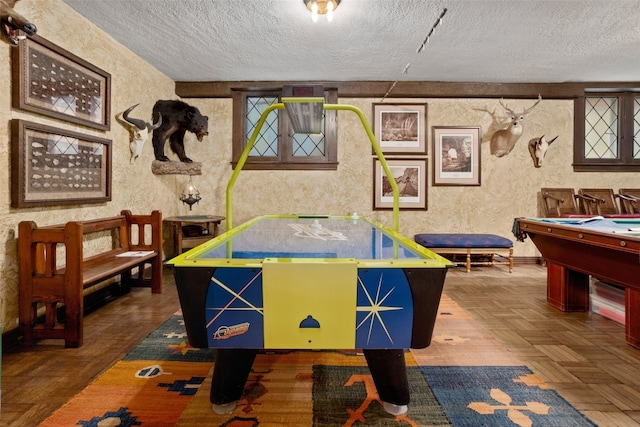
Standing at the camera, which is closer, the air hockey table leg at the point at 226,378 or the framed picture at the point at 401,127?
the air hockey table leg at the point at 226,378

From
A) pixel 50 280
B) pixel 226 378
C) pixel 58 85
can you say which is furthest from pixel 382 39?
pixel 50 280

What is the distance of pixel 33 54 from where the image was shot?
8.93 ft

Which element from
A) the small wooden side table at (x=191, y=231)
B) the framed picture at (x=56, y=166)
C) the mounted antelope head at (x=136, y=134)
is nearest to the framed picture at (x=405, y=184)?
the small wooden side table at (x=191, y=231)

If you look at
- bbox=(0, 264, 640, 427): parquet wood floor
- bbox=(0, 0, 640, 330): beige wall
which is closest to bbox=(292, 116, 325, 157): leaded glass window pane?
bbox=(0, 0, 640, 330): beige wall

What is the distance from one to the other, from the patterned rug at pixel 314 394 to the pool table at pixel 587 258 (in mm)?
1049

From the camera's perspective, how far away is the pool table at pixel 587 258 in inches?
97.1

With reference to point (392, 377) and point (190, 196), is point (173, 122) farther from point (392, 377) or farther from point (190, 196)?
point (392, 377)

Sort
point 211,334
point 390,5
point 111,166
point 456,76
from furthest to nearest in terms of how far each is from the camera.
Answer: point 456,76 < point 111,166 < point 390,5 < point 211,334

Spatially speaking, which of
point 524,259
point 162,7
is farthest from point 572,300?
point 162,7

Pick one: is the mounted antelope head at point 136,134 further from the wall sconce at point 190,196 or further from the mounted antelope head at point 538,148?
the mounted antelope head at point 538,148

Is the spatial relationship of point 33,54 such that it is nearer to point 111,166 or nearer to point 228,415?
point 111,166

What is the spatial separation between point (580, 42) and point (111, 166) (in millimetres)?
5344

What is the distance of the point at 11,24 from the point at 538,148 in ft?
20.5

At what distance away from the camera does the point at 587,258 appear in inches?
113
